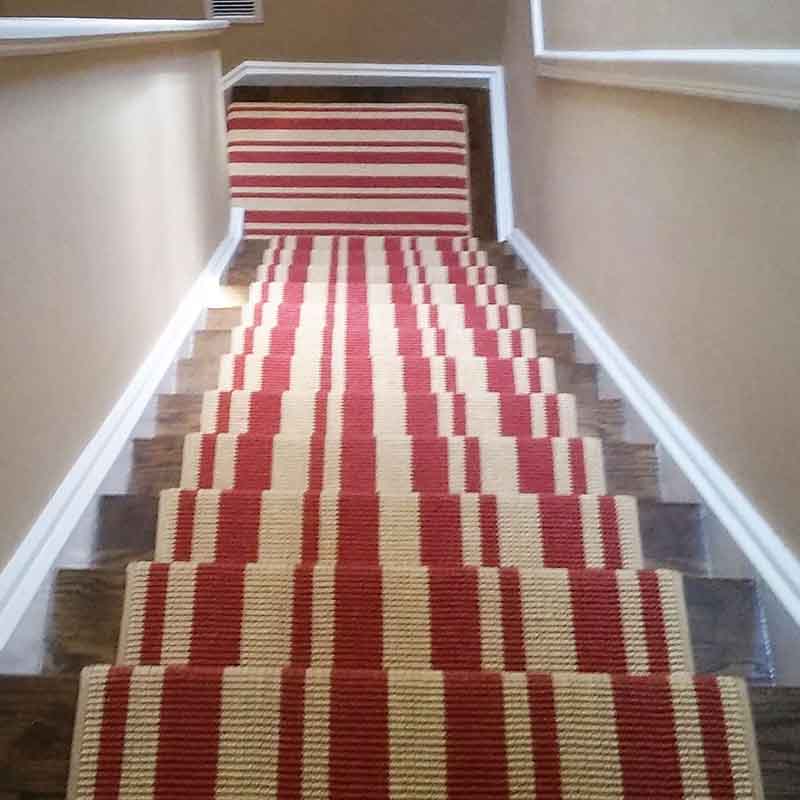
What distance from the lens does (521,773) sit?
3.58 ft

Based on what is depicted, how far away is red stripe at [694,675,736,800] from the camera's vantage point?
1.09 m

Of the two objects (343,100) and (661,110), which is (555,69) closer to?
(661,110)

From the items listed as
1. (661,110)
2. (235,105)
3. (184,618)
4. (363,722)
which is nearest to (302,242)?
(235,105)

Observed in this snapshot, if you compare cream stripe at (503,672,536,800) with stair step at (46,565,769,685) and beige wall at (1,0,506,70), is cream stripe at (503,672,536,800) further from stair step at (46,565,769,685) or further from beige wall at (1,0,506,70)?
beige wall at (1,0,506,70)

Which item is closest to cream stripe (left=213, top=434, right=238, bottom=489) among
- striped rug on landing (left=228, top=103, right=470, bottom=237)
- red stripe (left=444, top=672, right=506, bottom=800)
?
red stripe (left=444, top=672, right=506, bottom=800)

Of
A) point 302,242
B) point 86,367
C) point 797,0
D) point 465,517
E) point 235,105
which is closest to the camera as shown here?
point 797,0

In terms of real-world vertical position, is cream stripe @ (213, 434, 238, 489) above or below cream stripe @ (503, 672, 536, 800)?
above

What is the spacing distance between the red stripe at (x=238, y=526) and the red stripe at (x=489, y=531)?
1.19ft

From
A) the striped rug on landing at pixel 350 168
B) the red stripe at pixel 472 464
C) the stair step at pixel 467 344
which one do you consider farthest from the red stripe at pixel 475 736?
the striped rug on landing at pixel 350 168

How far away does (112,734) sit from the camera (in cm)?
112

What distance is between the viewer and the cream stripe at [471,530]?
59.9 inches

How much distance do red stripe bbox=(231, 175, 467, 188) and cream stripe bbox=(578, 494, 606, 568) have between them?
2940 millimetres

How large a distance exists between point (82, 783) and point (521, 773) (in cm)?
50

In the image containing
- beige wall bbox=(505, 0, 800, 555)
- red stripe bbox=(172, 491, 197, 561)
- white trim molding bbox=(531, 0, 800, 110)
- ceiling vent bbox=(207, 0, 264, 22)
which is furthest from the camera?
ceiling vent bbox=(207, 0, 264, 22)
